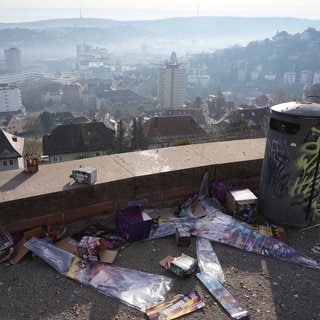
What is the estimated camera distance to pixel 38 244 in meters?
3.29

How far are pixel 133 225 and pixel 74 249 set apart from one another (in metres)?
0.61

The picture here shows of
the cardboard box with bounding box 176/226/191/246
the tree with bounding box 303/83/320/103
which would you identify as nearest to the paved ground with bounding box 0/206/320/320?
the cardboard box with bounding box 176/226/191/246

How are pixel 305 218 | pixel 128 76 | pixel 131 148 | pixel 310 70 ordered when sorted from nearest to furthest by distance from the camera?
pixel 305 218 → pixel 131 148 → pixel 310 70 → pixel 128 76

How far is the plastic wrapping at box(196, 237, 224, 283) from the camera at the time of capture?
3136mm

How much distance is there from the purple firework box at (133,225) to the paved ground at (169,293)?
95 mm

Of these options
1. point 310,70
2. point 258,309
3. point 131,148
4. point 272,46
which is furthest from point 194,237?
point 272,46

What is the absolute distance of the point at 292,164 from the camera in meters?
3.63

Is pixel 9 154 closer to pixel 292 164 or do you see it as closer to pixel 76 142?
pixel 76 142

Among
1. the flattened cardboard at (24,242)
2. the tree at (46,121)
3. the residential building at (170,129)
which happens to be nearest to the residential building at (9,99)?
the tree at (46,121)

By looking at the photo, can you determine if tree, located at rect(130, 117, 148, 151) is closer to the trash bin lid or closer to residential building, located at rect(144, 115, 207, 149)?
residential building, located at rect(144, 115, 207, 149)

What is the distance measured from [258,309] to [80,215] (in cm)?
192

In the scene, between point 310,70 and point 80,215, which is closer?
point 80,215

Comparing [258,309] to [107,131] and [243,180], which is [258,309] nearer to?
[243,180]

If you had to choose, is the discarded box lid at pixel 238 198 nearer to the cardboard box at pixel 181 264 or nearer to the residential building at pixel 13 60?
the cardboard box at pixel 181 264
